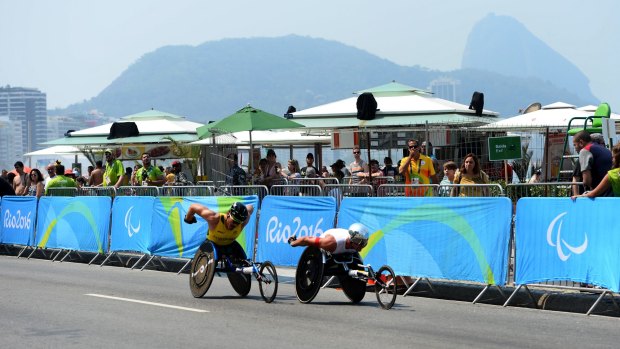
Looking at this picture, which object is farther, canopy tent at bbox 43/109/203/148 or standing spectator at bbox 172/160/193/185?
canopy tent at bbox 43/109/203/148

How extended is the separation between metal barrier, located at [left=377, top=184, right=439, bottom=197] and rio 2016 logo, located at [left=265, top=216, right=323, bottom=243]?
117 centimetres

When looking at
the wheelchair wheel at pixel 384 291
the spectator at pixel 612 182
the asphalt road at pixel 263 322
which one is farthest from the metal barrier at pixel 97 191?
the spectator at pixel 612 182

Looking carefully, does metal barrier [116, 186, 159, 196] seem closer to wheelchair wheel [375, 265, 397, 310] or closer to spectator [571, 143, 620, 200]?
wheelchair wheel [375, 265, 397, 310]

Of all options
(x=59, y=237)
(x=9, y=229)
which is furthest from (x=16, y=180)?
(x=59, y=237)

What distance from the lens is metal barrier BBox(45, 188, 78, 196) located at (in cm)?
2233

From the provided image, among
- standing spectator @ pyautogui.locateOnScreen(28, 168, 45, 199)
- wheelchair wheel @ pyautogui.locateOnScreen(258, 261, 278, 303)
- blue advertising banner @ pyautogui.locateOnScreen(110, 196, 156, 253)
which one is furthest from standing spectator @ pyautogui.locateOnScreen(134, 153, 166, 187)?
wheelchair wheel @ pyautogui.locateOnScreen(258, 261, 278, 303)

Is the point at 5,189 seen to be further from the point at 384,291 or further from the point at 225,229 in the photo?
the point at 384,291

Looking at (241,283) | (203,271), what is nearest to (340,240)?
(241,283)

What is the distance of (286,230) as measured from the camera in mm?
16141

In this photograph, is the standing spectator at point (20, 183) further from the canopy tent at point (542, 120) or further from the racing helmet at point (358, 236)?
the racing helmet at point (358, 236)

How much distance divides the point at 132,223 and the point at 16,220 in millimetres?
5157

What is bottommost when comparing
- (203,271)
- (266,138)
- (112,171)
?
(203,271)

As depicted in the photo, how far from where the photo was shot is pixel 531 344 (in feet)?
31.0

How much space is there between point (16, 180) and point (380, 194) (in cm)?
1295
